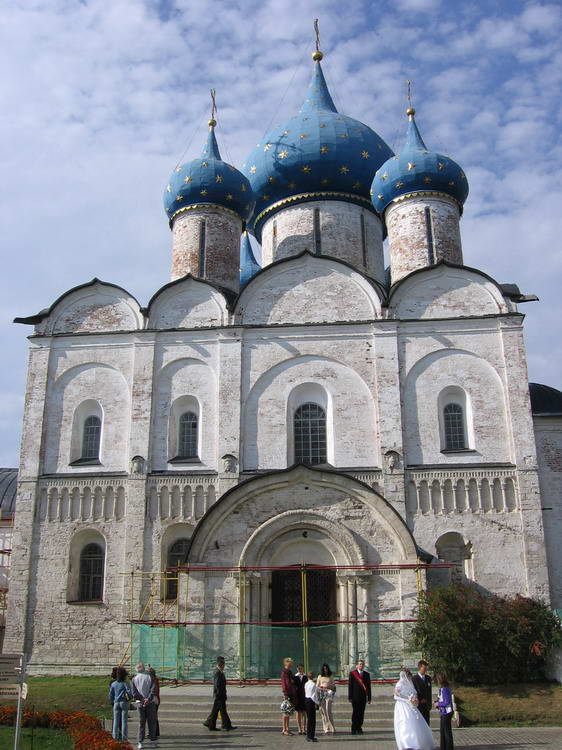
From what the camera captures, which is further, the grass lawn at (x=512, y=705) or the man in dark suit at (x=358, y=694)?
the grass lawn at (x=512, y=705)

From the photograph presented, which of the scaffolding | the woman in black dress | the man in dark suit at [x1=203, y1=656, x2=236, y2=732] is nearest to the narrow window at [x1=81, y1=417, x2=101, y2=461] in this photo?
the scaffolding

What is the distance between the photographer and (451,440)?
1614 cm

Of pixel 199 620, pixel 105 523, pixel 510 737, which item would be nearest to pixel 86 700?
pixel 199 620

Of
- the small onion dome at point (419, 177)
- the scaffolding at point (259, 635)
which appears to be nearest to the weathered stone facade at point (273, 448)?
the scaffolding at point (259, 635)

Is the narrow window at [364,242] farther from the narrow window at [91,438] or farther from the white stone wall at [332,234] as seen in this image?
the narrow window at [91,438]

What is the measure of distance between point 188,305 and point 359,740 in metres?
10.4

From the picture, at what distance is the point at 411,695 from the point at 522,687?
18.4 ft

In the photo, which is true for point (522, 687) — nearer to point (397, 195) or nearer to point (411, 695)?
point (411, 695)

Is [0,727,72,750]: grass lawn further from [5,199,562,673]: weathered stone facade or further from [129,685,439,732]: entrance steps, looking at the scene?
[5,199,562,673]: weathered stone facade

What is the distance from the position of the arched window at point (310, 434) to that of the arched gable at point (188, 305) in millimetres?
2759

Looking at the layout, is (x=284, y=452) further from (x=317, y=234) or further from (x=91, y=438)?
(x=317, y=234)

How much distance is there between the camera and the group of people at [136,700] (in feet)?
31.1

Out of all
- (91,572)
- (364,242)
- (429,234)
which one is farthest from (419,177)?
(91,572)

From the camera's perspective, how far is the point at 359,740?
32.5 ft
